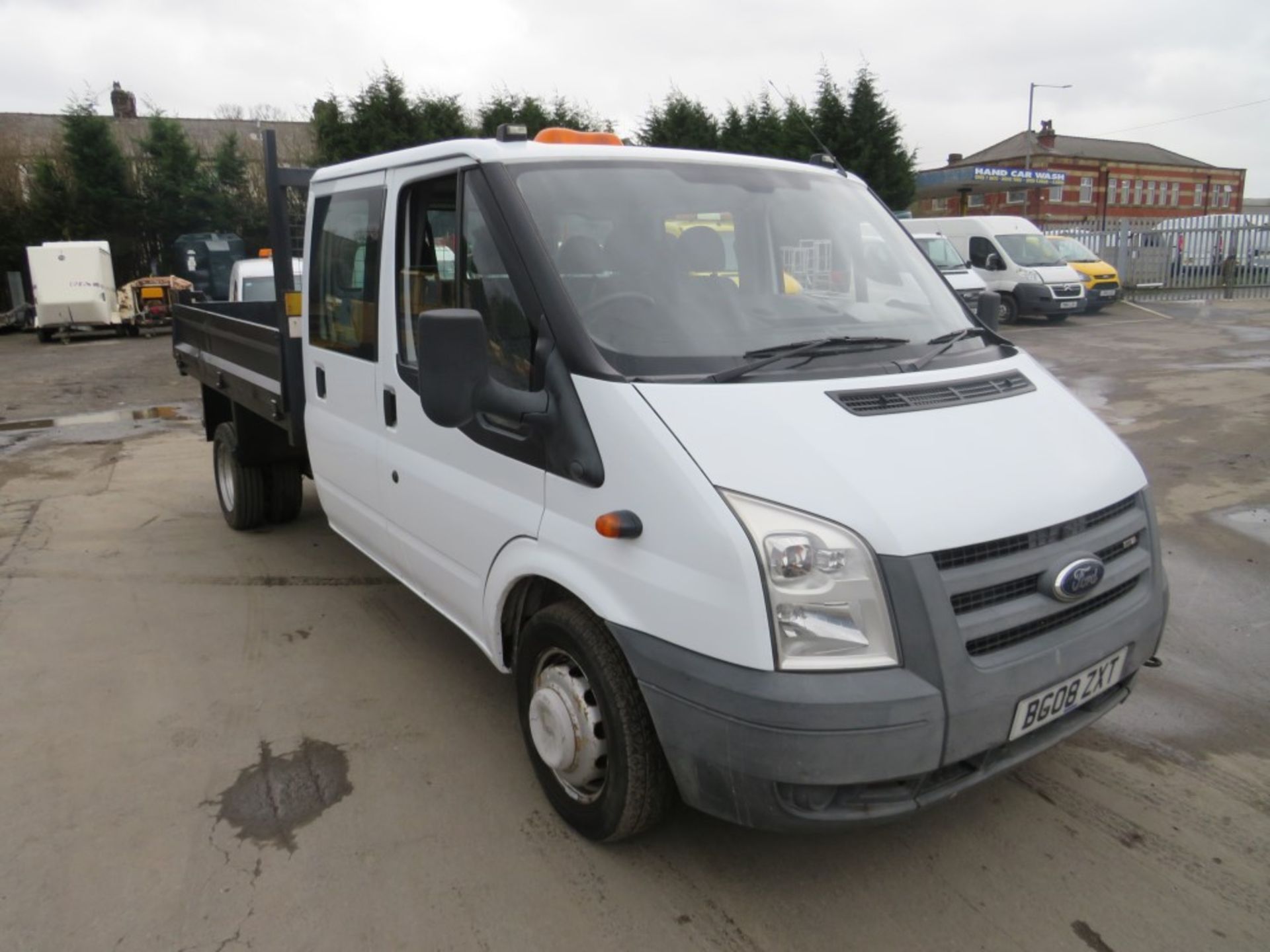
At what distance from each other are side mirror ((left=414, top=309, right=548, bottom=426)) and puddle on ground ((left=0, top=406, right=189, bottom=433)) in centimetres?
1014

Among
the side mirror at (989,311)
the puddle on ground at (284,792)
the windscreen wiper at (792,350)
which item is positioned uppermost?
the side mirror at (989,311)

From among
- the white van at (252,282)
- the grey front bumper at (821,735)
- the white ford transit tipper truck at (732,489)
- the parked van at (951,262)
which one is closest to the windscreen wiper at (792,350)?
the white ford transit tipper truck at (732,489)

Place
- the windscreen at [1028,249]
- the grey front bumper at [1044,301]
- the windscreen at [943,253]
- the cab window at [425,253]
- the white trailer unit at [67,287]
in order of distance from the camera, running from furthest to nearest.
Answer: the white trailer unit at [67,287], the windscreen at [1028,249], the grey front bumper at [1044,301], the windscreen at [943,253], the cab window at [425,253]

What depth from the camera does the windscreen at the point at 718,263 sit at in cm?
298

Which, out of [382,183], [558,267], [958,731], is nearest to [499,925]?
[958,731]

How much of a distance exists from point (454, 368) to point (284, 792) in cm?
175

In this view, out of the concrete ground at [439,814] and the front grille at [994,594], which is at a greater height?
the front grille at [994,594]

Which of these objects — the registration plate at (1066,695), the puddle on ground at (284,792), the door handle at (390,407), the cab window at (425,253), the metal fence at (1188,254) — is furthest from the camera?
the metal fence at (1188,254)

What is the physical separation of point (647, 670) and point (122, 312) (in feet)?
85.2

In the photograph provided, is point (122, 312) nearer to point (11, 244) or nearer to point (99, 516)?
point (11, 244)

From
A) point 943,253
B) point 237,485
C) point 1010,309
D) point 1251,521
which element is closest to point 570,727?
point 237,485

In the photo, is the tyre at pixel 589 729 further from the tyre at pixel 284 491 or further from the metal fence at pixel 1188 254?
the metal fence at pixel 1188 254

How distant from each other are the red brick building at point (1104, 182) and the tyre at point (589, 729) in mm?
54289

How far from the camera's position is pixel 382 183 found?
3943 millimetres
